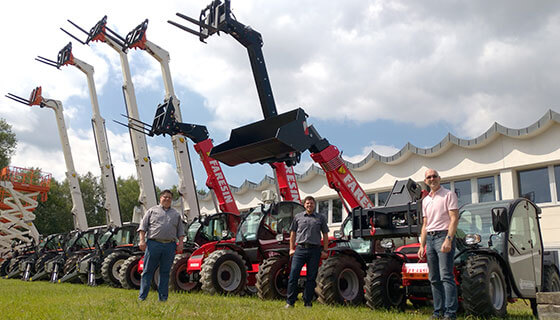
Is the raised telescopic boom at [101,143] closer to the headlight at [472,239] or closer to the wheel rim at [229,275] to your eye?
the wheel rim at [229,275]

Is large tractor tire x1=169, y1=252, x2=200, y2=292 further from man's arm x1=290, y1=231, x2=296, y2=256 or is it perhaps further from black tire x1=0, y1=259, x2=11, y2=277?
black tire x1=0, y1=259, x2=11, y2=277

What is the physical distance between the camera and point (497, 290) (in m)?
6.47

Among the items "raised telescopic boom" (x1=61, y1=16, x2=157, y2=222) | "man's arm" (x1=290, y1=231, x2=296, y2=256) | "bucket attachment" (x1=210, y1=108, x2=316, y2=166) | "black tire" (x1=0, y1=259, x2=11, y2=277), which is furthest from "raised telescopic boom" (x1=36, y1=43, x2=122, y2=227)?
"man's arm" (x1=290, y1=231, x2=296, y2=256)

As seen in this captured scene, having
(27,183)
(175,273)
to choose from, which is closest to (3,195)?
(27,183)

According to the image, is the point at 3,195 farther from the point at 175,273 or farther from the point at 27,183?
the point at 175,273

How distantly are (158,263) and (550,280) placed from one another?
6.11 metres

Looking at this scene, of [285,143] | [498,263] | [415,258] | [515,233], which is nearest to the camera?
[498,263]

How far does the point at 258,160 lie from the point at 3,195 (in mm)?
23097

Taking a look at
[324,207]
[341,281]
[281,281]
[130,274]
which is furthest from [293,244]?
[324,207]

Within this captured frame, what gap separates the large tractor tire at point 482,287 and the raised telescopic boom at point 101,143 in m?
18.8

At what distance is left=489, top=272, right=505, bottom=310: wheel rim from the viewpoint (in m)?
6.39

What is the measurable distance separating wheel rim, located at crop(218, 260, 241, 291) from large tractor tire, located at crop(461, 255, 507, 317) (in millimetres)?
4829

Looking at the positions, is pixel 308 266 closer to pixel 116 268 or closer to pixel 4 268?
pixel 116 268

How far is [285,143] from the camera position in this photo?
922 centimetres
